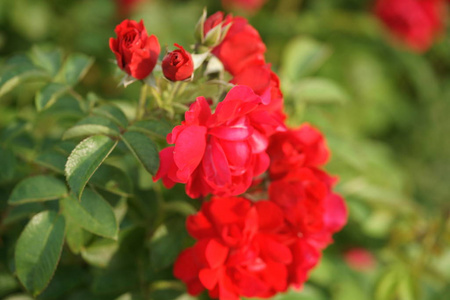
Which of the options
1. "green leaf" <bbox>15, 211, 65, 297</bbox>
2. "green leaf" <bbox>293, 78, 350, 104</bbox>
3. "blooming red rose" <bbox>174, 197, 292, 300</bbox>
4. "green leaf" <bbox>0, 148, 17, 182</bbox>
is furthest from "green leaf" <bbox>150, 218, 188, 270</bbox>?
"green leaf" <bbox>293, 78, 350, 104</bbox>

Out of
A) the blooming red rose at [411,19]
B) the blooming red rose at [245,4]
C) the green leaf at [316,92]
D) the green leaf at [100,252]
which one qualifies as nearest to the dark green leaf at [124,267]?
the green leaf at [100,252]

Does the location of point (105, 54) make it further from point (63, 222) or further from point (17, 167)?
point (63, 222)

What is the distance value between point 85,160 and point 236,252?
32 centimetres

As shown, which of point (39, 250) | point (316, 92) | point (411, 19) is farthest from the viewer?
point (411, 19)

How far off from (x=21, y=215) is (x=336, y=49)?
199cm

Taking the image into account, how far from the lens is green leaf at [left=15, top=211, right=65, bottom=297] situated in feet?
2.61

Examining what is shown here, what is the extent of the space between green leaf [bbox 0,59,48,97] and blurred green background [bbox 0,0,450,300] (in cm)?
16

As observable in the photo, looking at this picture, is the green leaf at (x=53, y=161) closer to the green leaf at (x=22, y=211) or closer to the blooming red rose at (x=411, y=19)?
the green leaf at (x=22, y=211)

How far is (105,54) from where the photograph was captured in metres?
2.13

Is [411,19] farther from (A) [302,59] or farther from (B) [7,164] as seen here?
(B) [7,164]

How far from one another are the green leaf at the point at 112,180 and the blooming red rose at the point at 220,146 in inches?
5.6

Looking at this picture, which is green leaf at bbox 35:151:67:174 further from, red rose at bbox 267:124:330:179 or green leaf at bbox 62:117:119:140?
red rose at bbox 267:124:330:179

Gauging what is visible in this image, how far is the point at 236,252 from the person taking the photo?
828mm

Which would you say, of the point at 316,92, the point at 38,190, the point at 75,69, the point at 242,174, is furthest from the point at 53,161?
the point at 316,92
